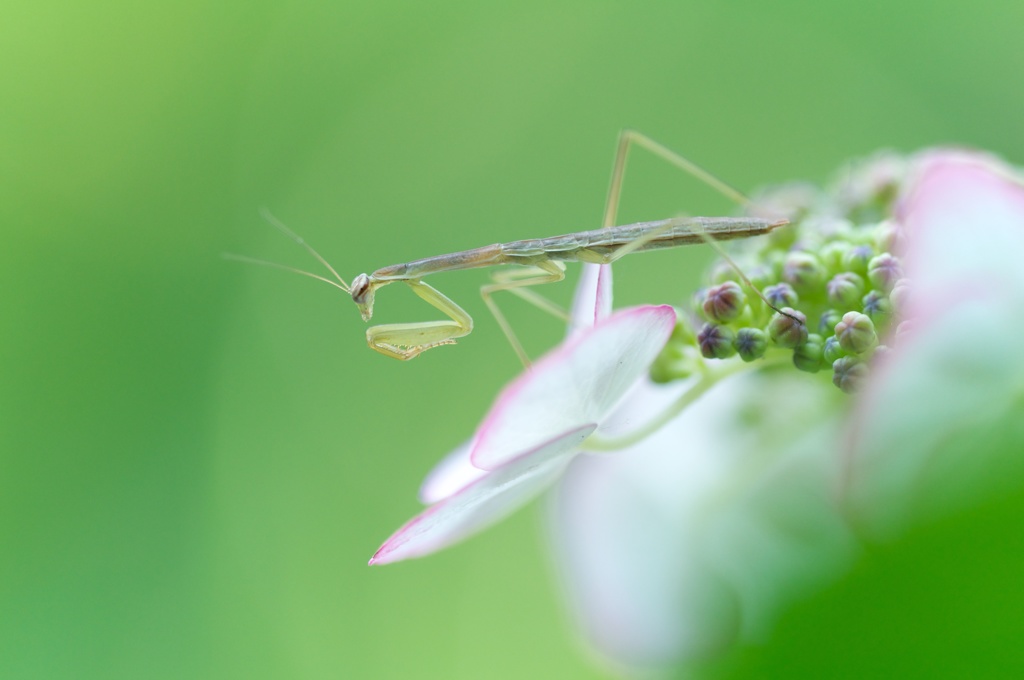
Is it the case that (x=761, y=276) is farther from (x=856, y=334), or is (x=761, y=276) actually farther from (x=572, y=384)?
(x=572, y=384)

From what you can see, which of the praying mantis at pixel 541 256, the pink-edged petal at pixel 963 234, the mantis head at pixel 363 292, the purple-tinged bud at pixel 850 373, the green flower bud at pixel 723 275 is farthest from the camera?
the mantis head at pixel 363 292

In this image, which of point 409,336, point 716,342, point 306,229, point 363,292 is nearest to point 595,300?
point 716,342

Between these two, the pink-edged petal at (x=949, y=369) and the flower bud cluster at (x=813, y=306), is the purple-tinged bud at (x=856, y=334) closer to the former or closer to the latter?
the flower bud cluster at (x=813, y=306)

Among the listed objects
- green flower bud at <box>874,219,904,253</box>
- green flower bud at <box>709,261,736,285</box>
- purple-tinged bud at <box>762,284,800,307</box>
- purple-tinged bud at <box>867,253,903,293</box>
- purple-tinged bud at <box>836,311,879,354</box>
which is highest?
green flower bud at <box>874,219,904,253</box>

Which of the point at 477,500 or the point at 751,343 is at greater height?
the point at 751,343

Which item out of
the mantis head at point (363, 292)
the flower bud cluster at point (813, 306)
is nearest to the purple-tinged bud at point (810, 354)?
the flower bud cluster at point (813, 306)

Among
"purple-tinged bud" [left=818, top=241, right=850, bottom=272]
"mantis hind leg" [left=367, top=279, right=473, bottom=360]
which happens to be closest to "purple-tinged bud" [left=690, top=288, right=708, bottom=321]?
"purple-tinged bud" [left=818, top=241, right=850, bottom=272]

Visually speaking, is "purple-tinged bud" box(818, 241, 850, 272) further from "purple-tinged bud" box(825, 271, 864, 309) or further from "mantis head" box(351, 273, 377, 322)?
"mantis head" box(351, 273, 377, 322)
